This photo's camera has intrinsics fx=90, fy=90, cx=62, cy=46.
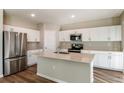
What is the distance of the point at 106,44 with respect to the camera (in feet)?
16.6

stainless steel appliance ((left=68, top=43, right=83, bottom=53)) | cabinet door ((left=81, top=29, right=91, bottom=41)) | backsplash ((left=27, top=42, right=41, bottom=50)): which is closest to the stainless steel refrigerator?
backsplash ((left=27, top=42, right=41, bottom=50))

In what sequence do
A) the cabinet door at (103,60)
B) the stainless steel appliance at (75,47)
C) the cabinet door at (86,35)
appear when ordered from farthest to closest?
1. the stainless steel appliance at (75,47)
2. the cabinet door at (86,35)
3. the cabinet door at (103,60)

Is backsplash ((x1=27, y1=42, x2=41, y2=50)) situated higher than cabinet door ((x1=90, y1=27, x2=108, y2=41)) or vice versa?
cabinet door ((x1=90, y1=27, x2=108, y2=41))

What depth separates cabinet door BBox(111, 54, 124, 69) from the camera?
4113 mm

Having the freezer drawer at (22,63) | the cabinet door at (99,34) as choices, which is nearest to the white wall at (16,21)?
the freezer drawer at (22,63)

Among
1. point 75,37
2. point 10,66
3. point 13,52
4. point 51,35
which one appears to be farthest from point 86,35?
point 10,66

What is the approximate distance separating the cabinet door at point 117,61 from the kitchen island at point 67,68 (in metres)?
1.79

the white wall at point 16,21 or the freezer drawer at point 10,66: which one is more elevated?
the white wall at point 16,21

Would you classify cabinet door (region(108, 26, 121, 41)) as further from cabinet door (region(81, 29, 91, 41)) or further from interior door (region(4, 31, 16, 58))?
interior door (region(4, 31, 16, 58))

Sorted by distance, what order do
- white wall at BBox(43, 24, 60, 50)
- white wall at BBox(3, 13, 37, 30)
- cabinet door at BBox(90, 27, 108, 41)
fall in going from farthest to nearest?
white wall at BBox(43, 24, 60, 50) → cabinet door at BBox(90, 27, 108, 41) → white wall at BBox(3, 13, 37, 30)

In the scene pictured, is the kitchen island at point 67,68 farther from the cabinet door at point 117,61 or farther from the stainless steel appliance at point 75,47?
the stainless steel appliance at point 75,47

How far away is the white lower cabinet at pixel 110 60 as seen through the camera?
4137 millimetres

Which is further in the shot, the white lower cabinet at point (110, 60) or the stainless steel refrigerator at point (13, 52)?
the white lower cabinet at point (110, 60)
